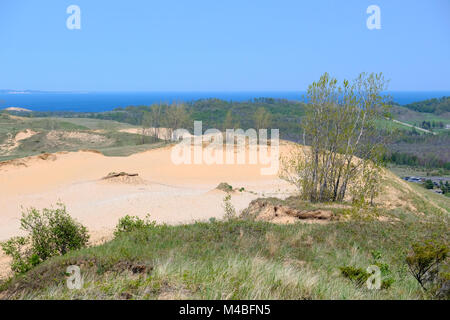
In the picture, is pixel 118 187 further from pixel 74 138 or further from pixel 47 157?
pixel 74 138

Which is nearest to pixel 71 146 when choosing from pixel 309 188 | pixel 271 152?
pixel 271 152

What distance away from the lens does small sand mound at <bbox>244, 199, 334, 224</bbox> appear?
34.5 feet

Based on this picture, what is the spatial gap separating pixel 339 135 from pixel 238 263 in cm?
839

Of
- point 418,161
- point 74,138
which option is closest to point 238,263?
point 74,138

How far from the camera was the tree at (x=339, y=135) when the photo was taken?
12.6 m

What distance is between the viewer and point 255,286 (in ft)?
14.4

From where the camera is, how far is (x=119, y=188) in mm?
19641

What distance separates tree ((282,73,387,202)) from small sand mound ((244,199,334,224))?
203 centimetres

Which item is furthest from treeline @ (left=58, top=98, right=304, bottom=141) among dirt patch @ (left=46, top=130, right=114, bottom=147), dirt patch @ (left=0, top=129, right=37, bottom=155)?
dirt patch @ (left=0, top=129, right=37, bottom=155)

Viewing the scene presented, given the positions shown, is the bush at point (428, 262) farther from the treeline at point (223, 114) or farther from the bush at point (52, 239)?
the treeline at point (223, 114)

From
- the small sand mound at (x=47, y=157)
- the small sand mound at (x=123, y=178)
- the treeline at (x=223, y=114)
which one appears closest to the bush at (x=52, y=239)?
the small sand mound at (x=123, y=178)

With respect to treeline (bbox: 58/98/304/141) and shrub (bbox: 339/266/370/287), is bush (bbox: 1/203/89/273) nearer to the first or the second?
shrub (bbox: 339/266/370/287)

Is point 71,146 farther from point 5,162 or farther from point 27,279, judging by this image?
point 27,279

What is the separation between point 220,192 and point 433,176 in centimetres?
6453
